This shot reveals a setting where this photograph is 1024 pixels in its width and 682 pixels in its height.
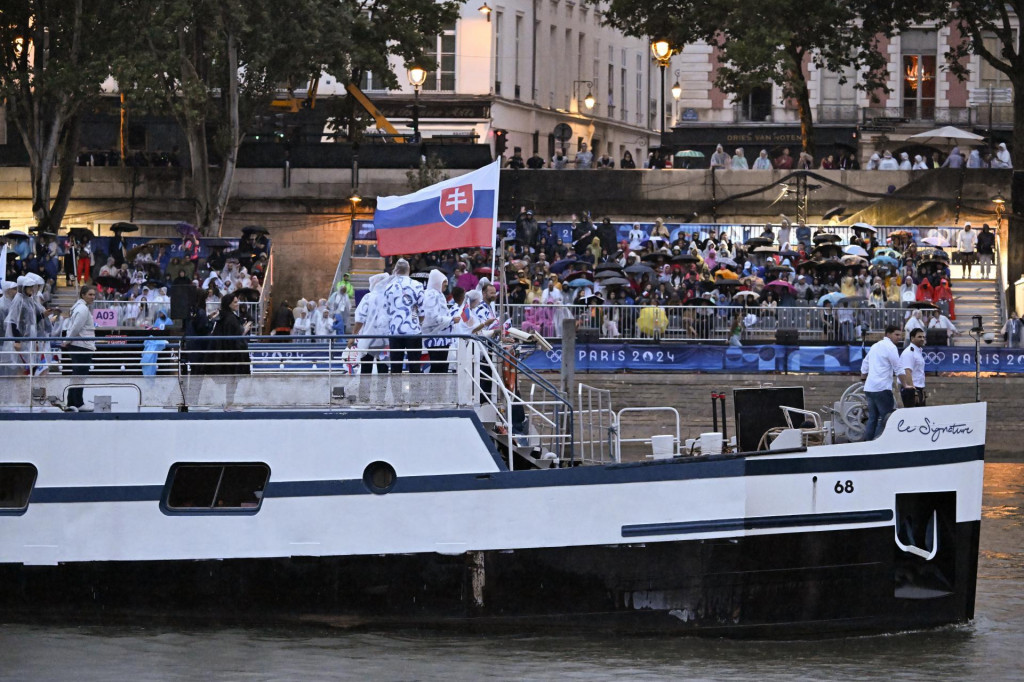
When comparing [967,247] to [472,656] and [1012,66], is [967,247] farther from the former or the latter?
[472,656]

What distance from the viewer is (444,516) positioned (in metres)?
16.0

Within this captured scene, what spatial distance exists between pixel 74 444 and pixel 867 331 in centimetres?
1873

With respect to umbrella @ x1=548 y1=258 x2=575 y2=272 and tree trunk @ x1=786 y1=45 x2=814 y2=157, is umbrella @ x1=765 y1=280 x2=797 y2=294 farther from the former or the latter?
tree trunk @ x1=786 y1=45 x2=814 y2=157

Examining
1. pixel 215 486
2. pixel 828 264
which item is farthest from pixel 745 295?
pixel 215 486

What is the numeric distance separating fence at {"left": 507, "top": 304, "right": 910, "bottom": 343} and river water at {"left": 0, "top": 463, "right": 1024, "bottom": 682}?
1547cm

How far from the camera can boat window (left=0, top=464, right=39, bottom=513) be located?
16.6 m

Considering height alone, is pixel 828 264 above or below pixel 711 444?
above

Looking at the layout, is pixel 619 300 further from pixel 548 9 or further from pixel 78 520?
pixel 548 9

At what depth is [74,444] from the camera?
53.5ft

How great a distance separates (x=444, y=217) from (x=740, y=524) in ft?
15.5

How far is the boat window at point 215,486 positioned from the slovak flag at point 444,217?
3.08 m

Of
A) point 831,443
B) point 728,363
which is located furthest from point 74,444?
point 728,363

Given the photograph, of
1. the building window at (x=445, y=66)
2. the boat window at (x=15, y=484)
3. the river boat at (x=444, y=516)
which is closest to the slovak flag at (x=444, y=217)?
the river boat at (x=444, y=516)
